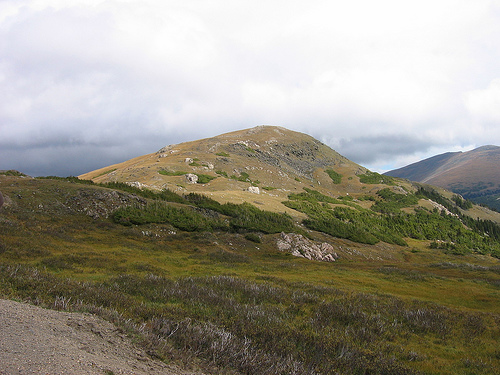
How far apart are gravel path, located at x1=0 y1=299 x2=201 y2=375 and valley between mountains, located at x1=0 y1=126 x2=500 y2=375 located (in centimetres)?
36

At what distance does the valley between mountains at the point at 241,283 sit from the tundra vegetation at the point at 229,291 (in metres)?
0.07

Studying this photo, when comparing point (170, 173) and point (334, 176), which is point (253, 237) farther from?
point (334, 176)

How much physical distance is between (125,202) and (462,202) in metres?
175

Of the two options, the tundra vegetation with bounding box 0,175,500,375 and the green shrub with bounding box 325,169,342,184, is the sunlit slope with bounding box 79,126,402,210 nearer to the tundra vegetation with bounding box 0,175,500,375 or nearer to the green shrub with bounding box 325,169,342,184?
the green shrub with bounding box 325,169,342,184

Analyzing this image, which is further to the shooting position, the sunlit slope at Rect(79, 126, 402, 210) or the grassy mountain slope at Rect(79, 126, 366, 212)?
the sunlit slope at Rect(79, 126, 402, 210)

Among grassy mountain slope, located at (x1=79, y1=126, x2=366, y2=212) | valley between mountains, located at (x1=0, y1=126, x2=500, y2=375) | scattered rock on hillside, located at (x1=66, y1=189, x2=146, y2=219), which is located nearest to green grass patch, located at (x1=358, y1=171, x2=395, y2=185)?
grassy mountain slope, located at (x1=79, y1=126, x2=366, y2=212)

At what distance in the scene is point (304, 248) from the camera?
3553cm

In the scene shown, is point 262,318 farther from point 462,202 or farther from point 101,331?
point 462,202

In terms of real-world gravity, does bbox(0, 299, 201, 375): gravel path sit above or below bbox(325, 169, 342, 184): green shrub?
below

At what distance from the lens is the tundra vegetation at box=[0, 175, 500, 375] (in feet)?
26.0

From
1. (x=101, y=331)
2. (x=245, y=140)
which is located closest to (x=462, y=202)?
(x=245, y=140)

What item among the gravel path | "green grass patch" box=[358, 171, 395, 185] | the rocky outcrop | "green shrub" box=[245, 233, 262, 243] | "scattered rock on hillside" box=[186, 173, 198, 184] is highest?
"green grass patch" box=[358, 171, 395, 185]

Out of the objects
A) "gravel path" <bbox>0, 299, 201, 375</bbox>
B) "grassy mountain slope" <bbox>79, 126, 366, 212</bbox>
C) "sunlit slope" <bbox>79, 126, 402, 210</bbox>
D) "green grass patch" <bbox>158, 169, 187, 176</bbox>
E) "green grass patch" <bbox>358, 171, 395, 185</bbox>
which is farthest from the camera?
"green grass patch" <bbox>358, 171, 395, 185</bbox>

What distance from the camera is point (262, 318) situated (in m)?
10.6
